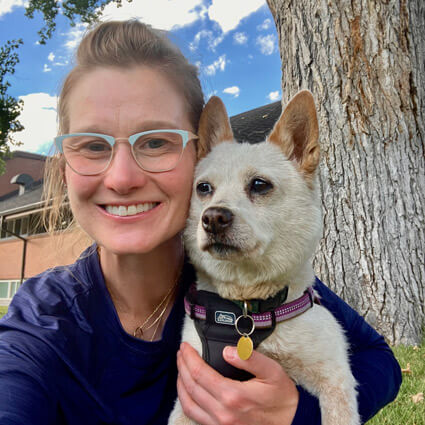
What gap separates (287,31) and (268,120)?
5.93 m

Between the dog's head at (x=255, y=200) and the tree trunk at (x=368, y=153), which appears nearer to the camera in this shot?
the dog's head at (x=255, y=200)

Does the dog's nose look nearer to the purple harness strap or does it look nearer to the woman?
the woman

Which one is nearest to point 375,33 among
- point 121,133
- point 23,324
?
point 121,133

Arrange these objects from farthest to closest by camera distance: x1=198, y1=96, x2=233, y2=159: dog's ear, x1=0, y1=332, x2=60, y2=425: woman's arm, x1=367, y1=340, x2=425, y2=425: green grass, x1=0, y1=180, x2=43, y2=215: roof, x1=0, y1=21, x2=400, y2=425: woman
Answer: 1. x1=0, y1=180, x2=43, y2=215: roof
2. x1=367, y1=340, x2=425, y2=425: green grass
3. x1=198, y1=96, x2=233, y2=159: dog's ear
4. x1=0, y1=21, x2=400, y2=425: woman
5. x1=0, y1=332, x2=60, y2=425: woman's arm

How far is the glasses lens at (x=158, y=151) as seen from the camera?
1.60 metres

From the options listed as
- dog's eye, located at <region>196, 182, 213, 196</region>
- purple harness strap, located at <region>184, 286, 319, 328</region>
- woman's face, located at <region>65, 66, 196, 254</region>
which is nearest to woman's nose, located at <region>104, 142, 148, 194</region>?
woman's face, located at <region>65, 66, 196, 254</region>

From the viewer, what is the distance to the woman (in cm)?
145

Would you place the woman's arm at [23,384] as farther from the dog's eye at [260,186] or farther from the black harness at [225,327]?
the dog's eye at [260,186]

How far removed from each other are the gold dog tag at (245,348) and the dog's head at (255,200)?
0.71 ft

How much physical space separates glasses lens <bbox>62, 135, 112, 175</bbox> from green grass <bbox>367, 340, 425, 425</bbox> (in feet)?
6.87

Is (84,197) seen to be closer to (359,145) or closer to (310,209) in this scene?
(310,209)

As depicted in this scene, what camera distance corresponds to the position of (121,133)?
158 centimetres

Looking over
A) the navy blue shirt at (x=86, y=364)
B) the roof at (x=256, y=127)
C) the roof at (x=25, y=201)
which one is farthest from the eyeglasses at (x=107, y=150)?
the roof at (x=25, y=201)

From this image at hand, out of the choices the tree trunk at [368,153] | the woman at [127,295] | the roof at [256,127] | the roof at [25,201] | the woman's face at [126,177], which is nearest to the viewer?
the woman at [127,295]
